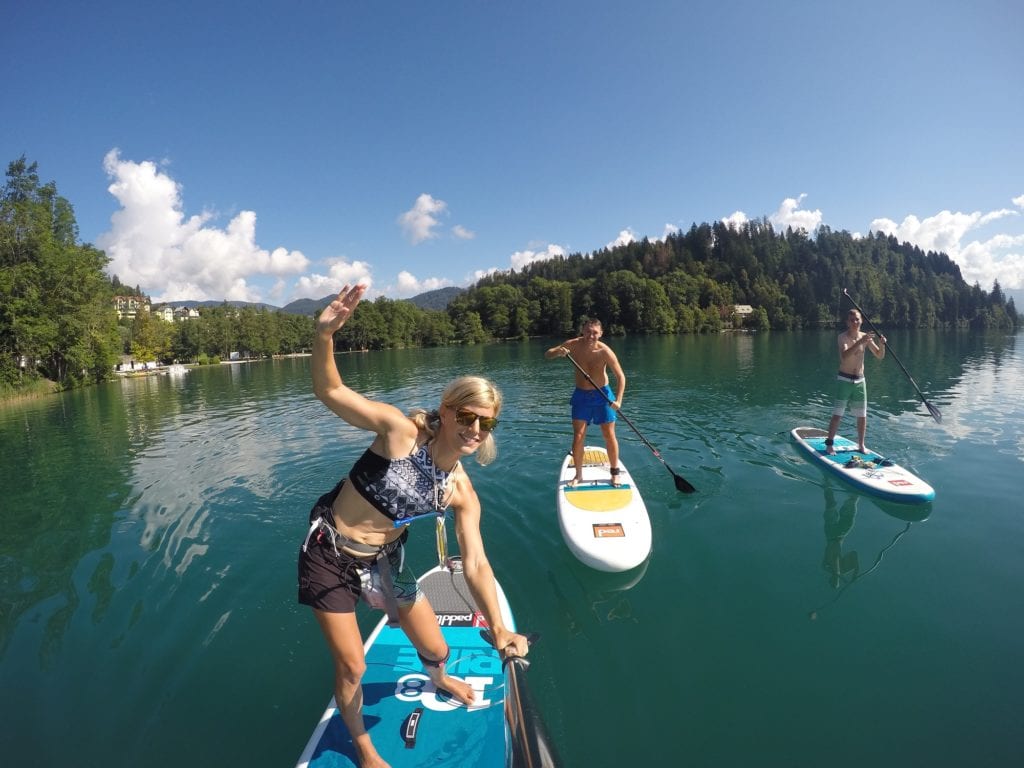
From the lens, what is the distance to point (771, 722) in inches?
153

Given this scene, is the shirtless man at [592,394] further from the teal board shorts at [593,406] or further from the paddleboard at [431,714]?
the paddleboard at [431,714]

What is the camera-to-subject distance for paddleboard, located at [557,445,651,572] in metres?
6.09

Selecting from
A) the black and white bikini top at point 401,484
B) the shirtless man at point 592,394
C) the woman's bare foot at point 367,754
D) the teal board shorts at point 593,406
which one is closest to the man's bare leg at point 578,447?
the shirtless man at point 592,394

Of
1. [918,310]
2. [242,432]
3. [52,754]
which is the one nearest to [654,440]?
[52,754]

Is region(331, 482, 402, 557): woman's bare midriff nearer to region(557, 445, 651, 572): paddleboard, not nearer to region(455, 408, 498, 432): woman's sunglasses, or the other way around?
region(455, 408, 498, 432): woman's sunglasses

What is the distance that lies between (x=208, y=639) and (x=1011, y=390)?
29601 millimetres

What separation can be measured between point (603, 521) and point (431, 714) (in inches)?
153

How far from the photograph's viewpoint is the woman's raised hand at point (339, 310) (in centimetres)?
241

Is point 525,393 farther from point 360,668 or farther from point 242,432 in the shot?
point 360,668

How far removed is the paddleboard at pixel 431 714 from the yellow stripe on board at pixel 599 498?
→ 10.7 feet

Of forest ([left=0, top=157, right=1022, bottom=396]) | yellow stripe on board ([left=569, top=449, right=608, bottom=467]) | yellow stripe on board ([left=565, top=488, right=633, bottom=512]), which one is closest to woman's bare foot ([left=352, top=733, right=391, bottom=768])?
yellow stripe on board ([left=565, top=488, right=633, bottom=512])

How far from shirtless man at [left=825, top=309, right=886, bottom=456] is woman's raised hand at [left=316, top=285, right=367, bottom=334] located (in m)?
10.7

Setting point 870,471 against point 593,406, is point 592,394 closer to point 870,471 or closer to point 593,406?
point 593,406

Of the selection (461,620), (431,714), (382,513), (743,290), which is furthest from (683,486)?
(743,290)
